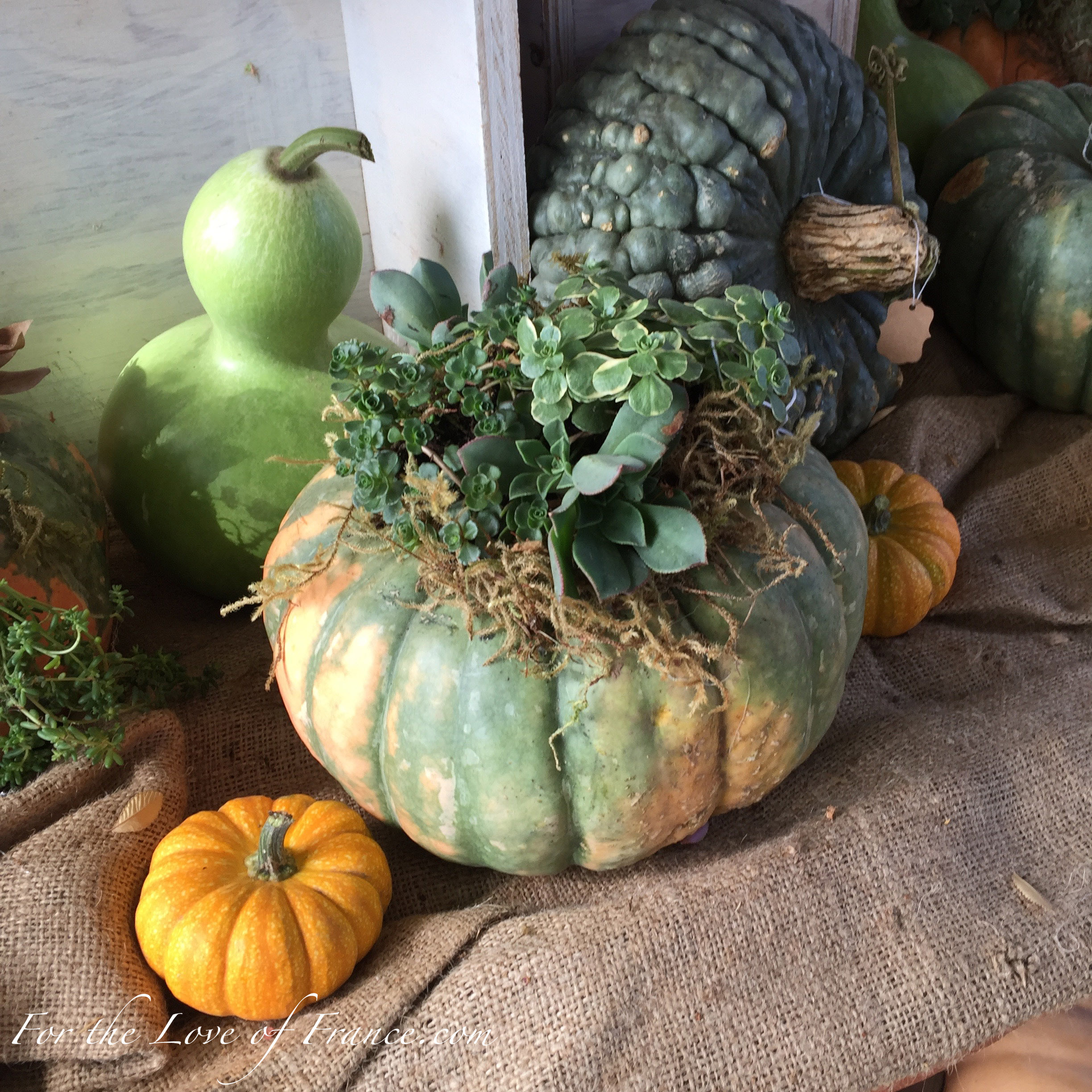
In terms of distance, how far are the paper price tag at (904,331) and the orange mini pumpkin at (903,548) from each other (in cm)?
22

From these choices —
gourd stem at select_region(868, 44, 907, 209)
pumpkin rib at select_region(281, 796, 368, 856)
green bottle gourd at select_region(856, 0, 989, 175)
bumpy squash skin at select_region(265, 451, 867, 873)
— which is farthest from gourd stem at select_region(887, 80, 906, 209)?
pumpkin rib at select_region(281, 796, 368, 856)

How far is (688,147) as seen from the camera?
1.09 m

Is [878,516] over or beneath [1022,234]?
beneath

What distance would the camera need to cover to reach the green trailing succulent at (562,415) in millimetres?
678

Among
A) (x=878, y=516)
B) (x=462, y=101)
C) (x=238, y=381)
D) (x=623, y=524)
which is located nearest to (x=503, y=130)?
(x=462, y=101)

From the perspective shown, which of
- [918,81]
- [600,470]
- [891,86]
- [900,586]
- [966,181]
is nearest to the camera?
[600,470]

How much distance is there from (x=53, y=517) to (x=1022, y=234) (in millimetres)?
1302

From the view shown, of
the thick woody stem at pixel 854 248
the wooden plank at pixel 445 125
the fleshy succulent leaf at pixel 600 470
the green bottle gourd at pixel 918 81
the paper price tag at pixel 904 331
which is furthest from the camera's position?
the green bottle gourd at pixel 918 81

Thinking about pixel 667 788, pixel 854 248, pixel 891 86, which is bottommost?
pixel 667 788

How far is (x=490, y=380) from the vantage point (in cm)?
77

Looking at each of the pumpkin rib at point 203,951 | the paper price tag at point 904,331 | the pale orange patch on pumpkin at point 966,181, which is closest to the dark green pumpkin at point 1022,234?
the pale orange patch on pumpkin at point 966,181

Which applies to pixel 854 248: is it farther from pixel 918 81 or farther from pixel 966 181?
pixel 918 81

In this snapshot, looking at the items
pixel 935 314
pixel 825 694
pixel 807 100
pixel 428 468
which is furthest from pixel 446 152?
pixel 935 314

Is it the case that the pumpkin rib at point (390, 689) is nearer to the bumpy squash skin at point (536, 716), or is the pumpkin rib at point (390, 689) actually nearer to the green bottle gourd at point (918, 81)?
the bumpy squash skin at point (536, 716)
